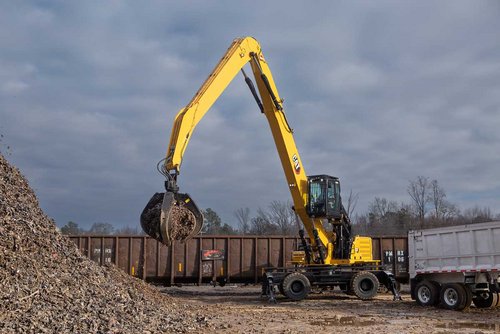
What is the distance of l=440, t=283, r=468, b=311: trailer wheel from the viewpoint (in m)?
15.1

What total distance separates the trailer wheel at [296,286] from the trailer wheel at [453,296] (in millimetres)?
4712

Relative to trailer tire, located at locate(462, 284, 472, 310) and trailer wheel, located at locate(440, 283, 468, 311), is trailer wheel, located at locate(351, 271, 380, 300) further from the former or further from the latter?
trailer tire, located at locate(462, 284, 472, 310)

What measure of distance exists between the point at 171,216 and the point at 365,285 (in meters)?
9.62

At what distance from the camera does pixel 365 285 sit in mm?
18922

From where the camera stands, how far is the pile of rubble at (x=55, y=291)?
28.7 ft

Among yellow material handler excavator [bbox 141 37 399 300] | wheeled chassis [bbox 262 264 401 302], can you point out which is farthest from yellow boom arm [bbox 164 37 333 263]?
wheeled chassis [bbox 262 264 401 302]

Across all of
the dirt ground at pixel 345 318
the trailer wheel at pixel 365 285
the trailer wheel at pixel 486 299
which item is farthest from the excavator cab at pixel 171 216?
the trailer wheel at pixel 486 299

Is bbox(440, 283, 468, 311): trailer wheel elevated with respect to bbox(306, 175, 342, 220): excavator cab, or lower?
lower

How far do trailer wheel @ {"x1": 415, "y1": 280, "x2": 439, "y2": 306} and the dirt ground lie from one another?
0.90 feet

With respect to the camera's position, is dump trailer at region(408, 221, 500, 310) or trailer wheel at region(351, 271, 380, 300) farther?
trailer wheel at region(351, 271, 380, 300)

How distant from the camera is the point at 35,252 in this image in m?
11.0

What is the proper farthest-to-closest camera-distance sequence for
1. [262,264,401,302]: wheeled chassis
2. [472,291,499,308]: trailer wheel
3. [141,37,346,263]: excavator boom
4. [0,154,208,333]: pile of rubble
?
1. [262,264,401,302]: wheeled chassis
2. [472,291,499,308]: trailer wheel
3. [141,37,346,263]: excavator boom
4. [0,154,208,333]: pile of rubble

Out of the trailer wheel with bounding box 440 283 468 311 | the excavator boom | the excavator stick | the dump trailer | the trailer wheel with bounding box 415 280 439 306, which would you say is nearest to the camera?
the excavator stick

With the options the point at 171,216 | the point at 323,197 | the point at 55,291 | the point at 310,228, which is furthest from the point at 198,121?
the point at 310,228
